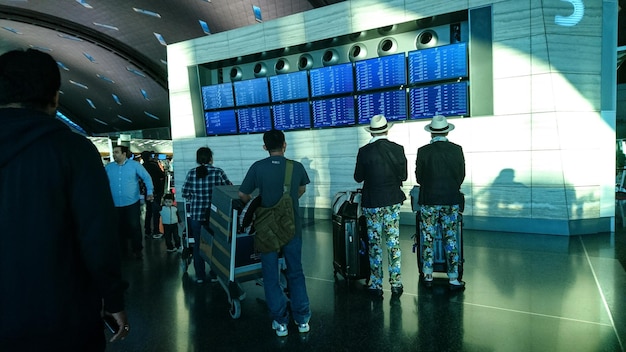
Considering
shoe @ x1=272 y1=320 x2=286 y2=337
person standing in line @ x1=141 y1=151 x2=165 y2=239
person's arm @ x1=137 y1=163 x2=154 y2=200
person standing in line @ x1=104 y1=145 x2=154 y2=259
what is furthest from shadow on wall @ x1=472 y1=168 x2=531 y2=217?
person standing in line @ x1=141 y1=151 x2=165 y2=239

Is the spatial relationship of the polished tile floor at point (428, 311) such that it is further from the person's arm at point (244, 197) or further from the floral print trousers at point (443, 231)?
the person's arm at point (244, 197)

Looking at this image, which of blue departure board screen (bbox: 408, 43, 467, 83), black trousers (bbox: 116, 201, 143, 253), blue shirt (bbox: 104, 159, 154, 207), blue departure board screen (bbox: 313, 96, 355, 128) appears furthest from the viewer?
blue departure board screen (bbox: 313, 96, 355, 128)

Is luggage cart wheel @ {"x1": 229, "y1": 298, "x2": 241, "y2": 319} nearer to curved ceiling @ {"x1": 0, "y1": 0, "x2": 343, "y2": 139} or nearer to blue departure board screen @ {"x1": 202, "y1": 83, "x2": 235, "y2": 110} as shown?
blue departure board screen @ {"x1": 202, "y1": 83, "x2": 235, "y2": 110}

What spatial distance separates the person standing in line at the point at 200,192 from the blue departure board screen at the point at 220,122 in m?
5.02

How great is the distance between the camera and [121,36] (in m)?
27.1

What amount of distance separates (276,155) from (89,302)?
2130 millimetres

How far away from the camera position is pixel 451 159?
413cm

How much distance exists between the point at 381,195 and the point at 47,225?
3146 millimetres

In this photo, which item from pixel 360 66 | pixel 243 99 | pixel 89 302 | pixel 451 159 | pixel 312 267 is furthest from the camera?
pixel 243 99

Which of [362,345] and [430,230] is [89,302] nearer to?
[362,345]

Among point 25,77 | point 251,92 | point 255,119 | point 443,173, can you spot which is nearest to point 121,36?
point 251,92

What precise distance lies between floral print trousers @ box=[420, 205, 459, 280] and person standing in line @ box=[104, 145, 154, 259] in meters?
4.33

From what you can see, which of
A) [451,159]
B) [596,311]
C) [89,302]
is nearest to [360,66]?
[451,159]

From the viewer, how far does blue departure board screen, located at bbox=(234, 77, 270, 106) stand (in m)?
9.16
